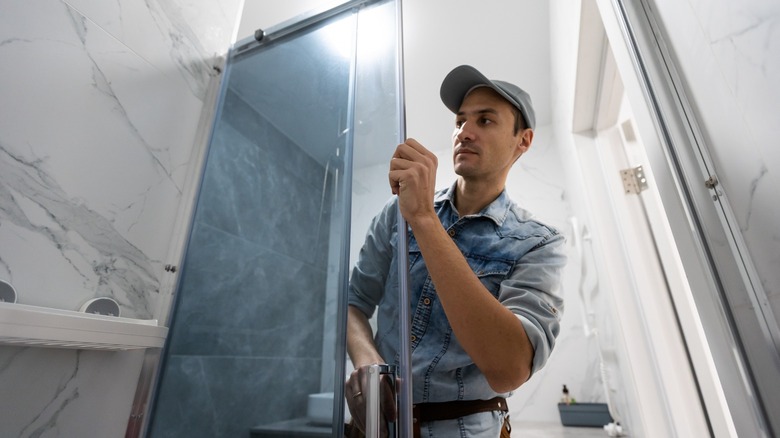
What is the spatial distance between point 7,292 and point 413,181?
0.61 metres

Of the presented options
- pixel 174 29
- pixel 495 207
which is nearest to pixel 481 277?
pixel 495 207

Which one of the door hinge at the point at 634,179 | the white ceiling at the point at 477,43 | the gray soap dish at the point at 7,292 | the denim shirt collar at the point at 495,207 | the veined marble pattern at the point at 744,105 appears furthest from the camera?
the white ceiling at the point at 477,43

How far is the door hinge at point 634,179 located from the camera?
4.33 feet

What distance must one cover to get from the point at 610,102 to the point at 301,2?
1163 millimetres

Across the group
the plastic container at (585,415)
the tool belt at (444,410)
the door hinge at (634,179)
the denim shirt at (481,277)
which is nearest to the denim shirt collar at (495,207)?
the denim shirt at (481,277)

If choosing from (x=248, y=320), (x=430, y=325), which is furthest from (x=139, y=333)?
(x=430, y=325)

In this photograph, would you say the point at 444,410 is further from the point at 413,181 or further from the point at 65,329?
the point at 65,329

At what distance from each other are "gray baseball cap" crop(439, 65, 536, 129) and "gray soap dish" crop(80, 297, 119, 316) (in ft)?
2.59

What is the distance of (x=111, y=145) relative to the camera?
2.31ft

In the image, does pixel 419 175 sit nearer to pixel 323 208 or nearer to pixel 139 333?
pixel 323 208

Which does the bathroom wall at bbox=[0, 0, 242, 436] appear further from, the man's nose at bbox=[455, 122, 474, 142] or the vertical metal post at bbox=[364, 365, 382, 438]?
the man's nose at bbox=[455, 122, 474, 142]

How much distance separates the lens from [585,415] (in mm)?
1796

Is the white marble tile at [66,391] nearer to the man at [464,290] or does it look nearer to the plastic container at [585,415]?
the man at [464,290]

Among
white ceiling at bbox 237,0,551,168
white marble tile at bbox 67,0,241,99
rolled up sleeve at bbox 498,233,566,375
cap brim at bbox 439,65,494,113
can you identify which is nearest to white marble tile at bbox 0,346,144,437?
white marble tile at bbox 67,0,241,99
